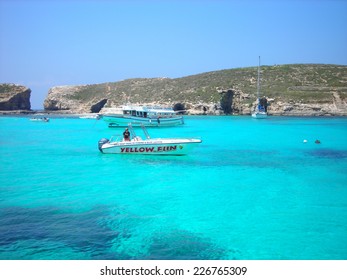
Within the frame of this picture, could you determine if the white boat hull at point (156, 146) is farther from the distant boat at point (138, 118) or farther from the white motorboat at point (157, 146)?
the distant boat at point (138, 118)

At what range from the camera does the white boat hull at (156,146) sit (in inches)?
956

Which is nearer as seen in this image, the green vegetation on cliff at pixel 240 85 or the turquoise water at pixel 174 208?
the turquoise water at pixel 174 208

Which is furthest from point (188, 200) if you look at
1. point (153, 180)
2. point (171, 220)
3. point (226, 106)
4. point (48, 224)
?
point (226, 106)

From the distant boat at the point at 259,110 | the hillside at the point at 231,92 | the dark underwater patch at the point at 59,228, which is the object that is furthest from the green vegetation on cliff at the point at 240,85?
the dark underwater patch at the point at 59,228

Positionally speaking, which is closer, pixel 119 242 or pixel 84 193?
pixel 119 242

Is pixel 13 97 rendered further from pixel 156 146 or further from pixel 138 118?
pixel 156 146

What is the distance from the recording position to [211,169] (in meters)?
20.5

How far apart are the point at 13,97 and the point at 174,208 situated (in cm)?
11811

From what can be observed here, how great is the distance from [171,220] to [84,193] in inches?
203

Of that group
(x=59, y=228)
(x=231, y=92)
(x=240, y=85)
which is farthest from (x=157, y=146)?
(x=240, y=85)

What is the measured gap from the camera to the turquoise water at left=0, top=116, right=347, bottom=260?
922 centimetres

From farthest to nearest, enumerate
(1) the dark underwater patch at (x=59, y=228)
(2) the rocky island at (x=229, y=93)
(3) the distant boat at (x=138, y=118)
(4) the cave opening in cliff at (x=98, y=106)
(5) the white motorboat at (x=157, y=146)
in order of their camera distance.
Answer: (4) the cave opening in cliff at (x=98, y=106) → (2) the rocky island at (x=229, y=93) → (3) the distant boat at (x=138, y=118) → (5) the white motorboat at (x=157, y=146) → (1) the dark underwater patch at (x=59, y=228)

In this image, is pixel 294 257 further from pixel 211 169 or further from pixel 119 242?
pixel 211 169

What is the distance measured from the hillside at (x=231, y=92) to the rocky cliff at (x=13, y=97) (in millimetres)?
8218
